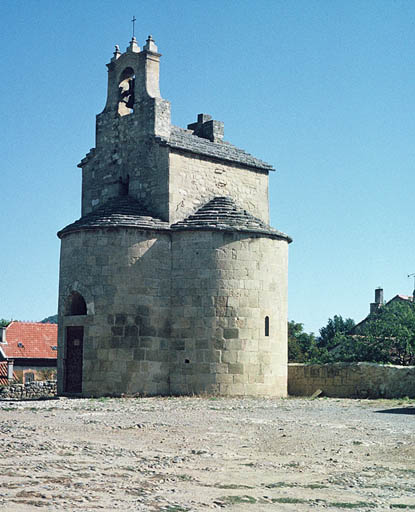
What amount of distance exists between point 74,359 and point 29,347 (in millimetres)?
30197

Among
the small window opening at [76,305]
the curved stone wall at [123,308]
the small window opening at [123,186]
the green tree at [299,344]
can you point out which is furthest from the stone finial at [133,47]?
the green tree at [299,344]

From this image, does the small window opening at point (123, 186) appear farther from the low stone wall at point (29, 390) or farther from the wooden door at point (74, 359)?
the low stone wall at point (29, 390)

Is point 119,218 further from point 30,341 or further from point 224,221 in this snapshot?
point 30,341

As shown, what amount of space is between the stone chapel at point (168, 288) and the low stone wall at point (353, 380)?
3.74 ft

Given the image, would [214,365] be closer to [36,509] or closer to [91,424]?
[91,424]

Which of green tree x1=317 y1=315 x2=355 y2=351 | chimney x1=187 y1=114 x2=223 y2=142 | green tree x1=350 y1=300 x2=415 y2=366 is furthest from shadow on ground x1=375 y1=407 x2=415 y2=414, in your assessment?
green tree x1=317 y1=315 x2=355 y2=351

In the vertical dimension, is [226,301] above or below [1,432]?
above

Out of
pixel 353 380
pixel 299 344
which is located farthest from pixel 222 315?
pixel 299 344

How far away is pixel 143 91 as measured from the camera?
2381 cm

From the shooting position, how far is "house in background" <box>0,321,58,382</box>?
161 ft

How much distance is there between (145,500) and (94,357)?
14.1m

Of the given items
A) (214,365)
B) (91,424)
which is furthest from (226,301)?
(91,424)

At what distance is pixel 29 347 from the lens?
50812 millimetres

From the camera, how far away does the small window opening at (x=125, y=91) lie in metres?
24.9
